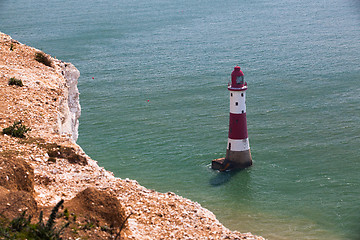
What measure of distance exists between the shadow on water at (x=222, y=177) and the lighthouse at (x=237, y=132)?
0.48 metres

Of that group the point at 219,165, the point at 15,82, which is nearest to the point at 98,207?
the point at 15,82

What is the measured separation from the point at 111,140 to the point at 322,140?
2104cm

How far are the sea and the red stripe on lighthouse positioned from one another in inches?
130

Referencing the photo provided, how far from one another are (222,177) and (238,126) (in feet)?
15.8

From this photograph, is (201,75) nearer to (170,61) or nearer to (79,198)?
(170,61)

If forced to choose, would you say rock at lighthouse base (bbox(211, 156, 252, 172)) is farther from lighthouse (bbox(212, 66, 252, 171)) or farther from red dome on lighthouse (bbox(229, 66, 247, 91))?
red dome on lighthouse (bbox(229, 66, 247, 91))

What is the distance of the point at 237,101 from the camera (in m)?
47.1

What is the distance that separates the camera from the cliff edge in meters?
15.8

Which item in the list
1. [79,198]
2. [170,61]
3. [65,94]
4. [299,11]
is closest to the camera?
[79,198]

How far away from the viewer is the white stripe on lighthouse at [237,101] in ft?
154

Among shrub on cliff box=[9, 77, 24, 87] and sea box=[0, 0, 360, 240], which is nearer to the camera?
shrub on cliff box=[9, 77, 24, 87]

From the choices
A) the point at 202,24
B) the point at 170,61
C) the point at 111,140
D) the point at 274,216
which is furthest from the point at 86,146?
the point at 202,24

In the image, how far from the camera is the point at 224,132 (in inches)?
2175

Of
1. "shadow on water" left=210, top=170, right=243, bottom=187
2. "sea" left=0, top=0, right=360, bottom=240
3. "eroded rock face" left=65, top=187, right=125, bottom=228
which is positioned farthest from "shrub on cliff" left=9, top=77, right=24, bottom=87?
"shadow on water" left=210, top=170, right=243, bottom=187
